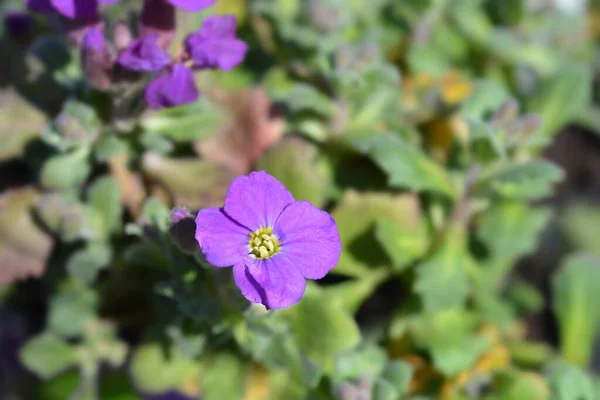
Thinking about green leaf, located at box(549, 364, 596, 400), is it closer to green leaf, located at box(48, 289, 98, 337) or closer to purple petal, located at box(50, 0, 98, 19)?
green leaf, located at box(48, 289, 98, 337)

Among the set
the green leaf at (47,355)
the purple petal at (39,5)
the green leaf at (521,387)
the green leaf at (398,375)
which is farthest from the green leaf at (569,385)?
the purple petal at (39,5)

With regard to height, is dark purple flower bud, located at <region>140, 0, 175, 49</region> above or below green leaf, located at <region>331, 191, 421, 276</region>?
above

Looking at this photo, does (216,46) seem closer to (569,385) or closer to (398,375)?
(398,375)

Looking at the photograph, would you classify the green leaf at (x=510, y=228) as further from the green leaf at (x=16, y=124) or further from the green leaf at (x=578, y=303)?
the green leaf at (x=16, y=124)

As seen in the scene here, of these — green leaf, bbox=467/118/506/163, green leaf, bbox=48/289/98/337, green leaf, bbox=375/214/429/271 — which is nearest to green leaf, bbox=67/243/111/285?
green leaf, bbox=48/289/98/337

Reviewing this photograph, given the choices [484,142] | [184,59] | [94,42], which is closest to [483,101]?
[484,142]
